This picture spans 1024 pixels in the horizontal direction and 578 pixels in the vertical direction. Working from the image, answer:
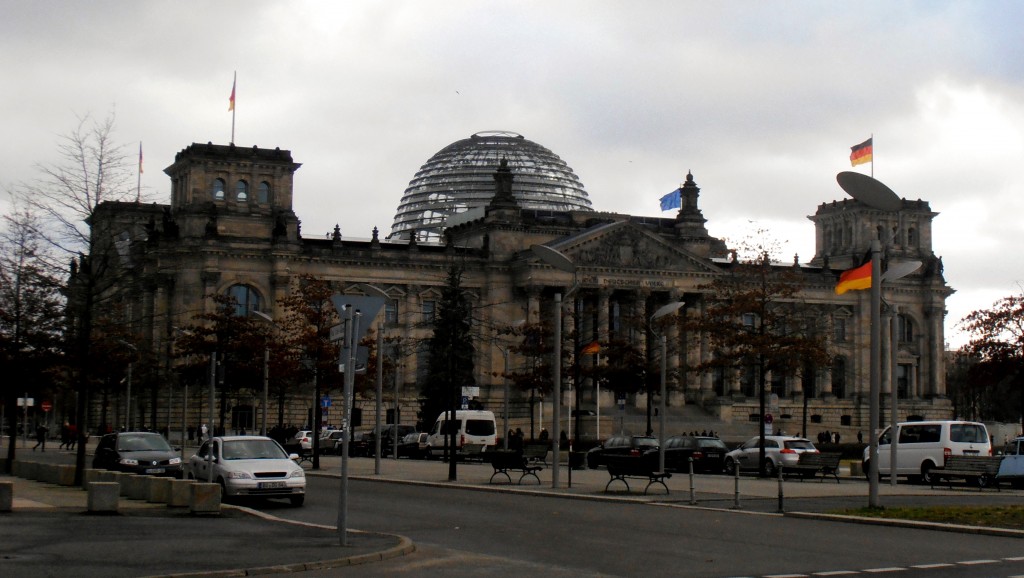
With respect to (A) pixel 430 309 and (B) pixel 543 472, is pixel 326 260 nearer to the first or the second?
(A) pixel 430 309

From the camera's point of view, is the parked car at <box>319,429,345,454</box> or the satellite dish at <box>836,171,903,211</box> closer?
the satellite dish at <box>836,171,903,211</box>

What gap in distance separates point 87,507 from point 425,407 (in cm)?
7074

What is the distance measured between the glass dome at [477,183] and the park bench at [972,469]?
93.9 metres

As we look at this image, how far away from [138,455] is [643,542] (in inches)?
903

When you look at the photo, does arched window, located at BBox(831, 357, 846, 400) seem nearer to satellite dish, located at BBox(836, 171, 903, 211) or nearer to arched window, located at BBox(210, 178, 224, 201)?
arched window, located at BBox(210, 178, 224, 201)

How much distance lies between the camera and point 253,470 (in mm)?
32312

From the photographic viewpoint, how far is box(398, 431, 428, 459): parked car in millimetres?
72562

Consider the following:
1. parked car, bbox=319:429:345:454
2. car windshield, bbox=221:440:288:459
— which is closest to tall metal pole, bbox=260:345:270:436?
parked car, bbox=319:429:345:454

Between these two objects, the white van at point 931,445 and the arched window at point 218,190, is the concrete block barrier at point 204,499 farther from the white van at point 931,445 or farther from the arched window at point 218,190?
the arched window at point 218,190

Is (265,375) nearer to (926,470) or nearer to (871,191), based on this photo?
(926,470)

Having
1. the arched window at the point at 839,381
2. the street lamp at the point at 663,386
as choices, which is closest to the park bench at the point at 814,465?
the street lamp at the point at 663,386

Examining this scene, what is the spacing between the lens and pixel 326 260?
108 metres

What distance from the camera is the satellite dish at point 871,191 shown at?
30.3 metres

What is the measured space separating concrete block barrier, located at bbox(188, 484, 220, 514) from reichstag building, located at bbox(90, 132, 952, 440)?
5797cm
